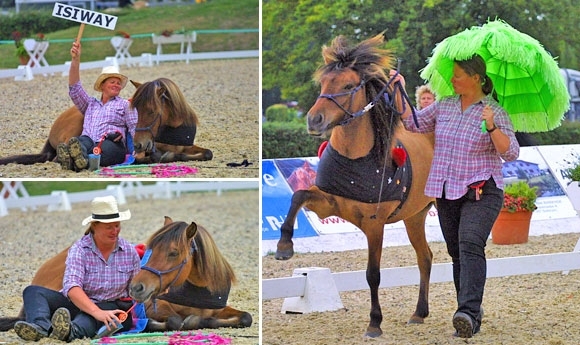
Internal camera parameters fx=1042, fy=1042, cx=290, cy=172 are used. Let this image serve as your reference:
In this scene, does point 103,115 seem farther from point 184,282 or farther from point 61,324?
point 61,324

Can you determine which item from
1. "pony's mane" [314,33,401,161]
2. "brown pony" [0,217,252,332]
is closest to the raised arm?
"brown pony" [0,217,252,332]

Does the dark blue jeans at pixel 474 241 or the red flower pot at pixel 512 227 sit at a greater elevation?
the dark blue jeans at pixel 474 241

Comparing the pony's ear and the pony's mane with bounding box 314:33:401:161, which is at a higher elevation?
the pony's mane with bounding box 314:33:401:161

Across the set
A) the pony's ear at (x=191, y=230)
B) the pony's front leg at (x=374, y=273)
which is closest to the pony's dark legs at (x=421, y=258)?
the pony's front leg at (x=374, y=273)

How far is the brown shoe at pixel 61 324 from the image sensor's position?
4449 mm

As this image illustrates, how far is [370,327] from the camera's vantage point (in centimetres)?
500

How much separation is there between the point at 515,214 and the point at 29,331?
4849mm

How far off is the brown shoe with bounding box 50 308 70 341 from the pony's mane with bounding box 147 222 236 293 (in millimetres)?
483

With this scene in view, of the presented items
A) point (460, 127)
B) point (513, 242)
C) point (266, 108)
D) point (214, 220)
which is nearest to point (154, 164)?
point (460, 127)

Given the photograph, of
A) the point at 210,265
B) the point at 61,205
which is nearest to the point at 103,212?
the point at 210,265

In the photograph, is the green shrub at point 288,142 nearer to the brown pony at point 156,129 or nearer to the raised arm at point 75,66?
the brown pony at point 156,129

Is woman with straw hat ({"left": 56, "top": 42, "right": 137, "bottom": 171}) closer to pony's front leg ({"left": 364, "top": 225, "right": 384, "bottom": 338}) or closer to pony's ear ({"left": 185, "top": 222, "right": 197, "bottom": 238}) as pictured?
pony's ear ({"left": 185, "top": 222, "right": 197, "bottom": 238})

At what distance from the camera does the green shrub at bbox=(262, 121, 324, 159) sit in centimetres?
1097

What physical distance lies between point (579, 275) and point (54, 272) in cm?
385
